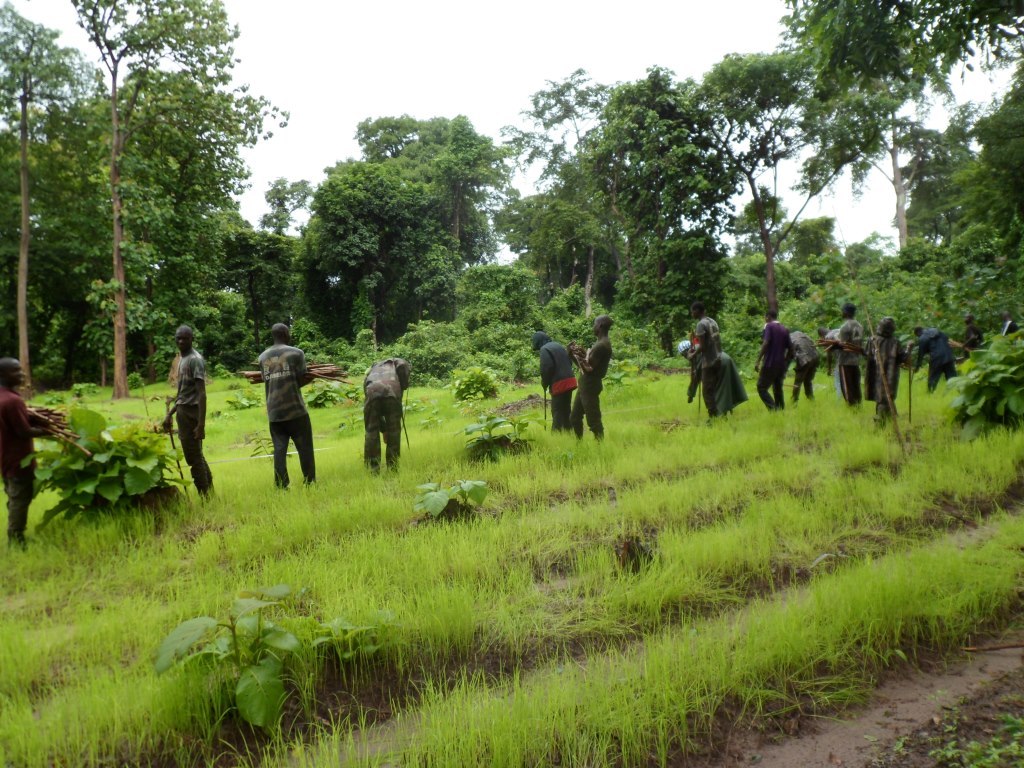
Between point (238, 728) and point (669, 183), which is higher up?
point (669, 183)

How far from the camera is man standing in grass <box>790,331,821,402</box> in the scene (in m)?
11.0

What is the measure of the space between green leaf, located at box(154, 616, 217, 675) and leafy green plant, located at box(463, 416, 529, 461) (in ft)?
17.5

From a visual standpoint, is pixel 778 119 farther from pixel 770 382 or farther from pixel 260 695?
pixel 260 695

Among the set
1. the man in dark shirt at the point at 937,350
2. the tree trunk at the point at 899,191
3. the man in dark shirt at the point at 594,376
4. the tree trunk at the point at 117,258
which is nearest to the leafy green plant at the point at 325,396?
the tree trunk at the point at 117,258

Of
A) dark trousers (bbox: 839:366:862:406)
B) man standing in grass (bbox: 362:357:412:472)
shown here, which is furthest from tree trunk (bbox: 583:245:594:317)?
man standing in grass (bbox: 362:357:412:472)

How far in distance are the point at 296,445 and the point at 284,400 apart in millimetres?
595

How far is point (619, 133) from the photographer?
68.4 feet

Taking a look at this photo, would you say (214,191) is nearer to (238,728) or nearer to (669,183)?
(669,183)

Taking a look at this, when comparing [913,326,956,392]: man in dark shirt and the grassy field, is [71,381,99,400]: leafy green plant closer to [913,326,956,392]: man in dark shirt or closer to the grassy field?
the grassy field

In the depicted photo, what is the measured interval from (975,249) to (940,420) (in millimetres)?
17818

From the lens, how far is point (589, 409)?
8.86m

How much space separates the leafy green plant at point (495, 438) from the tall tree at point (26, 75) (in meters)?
17.5

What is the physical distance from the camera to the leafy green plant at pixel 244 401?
1784 cm

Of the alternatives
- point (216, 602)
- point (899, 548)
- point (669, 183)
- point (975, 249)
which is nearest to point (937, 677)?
point (899, 548)
